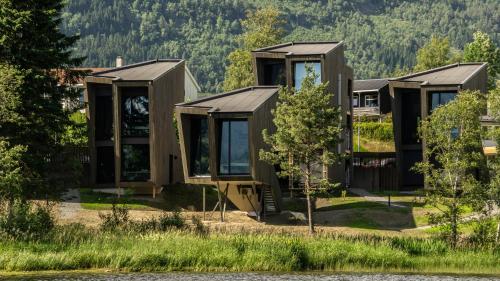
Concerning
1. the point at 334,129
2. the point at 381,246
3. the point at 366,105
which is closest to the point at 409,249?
the point at 381,246

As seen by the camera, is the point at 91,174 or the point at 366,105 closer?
the point at 91,174

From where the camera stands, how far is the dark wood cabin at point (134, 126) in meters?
66.8

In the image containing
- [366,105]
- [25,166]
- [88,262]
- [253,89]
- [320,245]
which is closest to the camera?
[88,262]

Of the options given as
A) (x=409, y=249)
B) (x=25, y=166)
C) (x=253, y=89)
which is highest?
(x=253, y=89)

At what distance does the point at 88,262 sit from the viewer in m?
41.8

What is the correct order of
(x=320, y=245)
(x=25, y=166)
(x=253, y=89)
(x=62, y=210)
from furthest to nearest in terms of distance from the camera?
(x=253, y=89) < (x=62, y=210) < (x=25, y=166) < (x=320, y=245)

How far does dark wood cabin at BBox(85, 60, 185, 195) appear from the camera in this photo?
219ft

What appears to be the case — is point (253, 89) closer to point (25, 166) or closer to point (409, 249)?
point (25, 166)

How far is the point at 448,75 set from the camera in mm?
71875

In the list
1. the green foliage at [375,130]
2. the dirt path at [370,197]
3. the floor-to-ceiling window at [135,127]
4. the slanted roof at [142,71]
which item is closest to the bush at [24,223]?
the floor-to-ceiling window at [135,127]

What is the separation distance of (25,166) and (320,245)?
18.5 meters

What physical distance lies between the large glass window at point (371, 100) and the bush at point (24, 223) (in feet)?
216

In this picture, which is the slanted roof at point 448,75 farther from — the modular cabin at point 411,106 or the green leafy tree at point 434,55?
the green leafy tree at point 434,55

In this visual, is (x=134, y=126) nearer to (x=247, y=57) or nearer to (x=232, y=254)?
(x=232, y=254)
